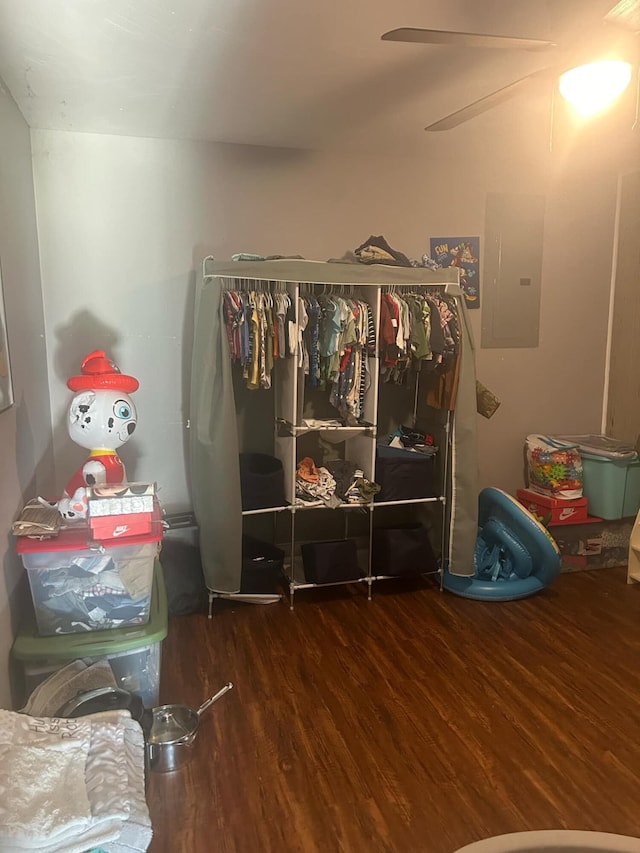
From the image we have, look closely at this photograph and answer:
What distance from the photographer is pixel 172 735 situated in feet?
6.98

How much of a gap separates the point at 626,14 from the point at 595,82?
1.02 feet

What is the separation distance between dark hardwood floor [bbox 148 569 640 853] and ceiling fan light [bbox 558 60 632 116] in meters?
2.17

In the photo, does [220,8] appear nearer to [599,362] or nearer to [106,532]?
[106,532]

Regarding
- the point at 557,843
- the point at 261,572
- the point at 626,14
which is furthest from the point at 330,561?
the point at 626,14

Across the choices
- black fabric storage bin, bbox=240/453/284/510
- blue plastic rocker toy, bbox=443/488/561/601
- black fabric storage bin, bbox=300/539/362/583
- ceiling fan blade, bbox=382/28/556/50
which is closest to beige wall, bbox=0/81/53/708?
black fabric storage bin, bbox=240/453/284/510

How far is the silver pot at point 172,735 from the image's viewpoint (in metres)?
2.05

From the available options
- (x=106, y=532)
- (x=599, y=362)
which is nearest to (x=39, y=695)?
(x=106, y=532)

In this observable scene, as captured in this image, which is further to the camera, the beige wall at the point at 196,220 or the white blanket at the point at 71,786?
the beige wall at the point at 196,220

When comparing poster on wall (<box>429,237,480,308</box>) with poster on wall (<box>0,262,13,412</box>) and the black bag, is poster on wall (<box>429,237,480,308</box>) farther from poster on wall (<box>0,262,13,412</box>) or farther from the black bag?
poster on wall (<box>0,262,13,412</box>)

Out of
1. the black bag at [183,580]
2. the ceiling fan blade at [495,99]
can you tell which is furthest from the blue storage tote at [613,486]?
the black bag at [183,580]

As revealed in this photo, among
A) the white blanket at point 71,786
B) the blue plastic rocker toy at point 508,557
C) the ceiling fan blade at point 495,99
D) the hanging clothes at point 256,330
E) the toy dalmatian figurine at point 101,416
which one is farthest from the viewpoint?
the blue plastic rocker toy at point 508,557

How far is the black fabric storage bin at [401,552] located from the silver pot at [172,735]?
48.6 inches

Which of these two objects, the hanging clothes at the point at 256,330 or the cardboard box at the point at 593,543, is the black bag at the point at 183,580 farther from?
the cardboard box at the point at 593,543

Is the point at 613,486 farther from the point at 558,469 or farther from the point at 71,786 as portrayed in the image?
the point at 71,786
